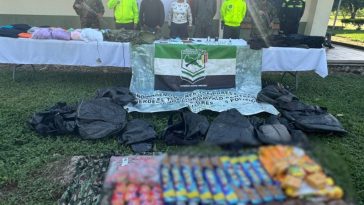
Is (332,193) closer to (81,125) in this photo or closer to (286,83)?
(81,125)

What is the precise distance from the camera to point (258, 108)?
481cm

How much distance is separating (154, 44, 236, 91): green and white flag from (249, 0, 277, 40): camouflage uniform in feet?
11.2

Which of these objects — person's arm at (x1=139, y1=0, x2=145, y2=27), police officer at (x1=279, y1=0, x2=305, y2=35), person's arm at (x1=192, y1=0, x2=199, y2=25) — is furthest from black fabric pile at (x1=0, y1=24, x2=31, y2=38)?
police officer at (x1=279, y1=0, x2=305, y2=35)

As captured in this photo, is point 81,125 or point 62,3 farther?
point 62,3

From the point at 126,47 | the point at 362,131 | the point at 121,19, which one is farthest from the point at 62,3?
the point at 362,131

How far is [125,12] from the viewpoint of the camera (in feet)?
21.8

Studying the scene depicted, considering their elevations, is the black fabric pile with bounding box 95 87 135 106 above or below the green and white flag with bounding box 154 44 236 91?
below

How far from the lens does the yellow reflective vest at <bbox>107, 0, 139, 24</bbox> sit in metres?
6.61

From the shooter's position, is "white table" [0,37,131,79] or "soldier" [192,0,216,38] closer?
"white table" [0,37,131,79]

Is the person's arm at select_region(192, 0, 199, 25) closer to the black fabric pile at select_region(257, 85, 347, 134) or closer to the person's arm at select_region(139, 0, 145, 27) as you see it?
the person's arm at select_region(139, 0, 145, 27)

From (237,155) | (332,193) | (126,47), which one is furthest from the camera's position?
(126,47)

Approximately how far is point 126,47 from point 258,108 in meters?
2.41

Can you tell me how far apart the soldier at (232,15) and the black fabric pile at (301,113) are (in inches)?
92.0

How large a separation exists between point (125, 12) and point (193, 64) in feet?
7.54
